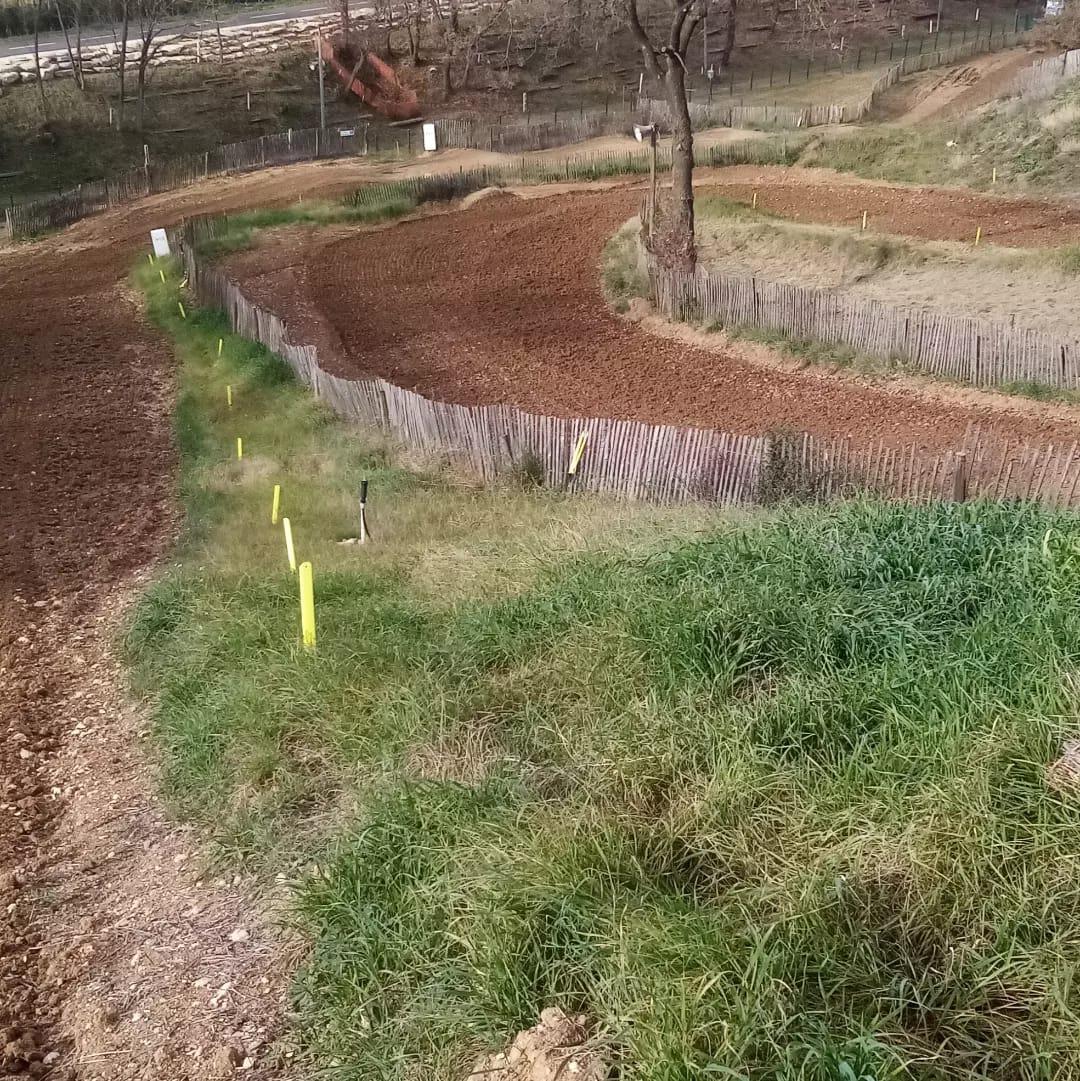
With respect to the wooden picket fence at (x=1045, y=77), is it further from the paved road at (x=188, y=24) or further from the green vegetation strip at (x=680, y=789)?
the paved road at (x=188, y=24)

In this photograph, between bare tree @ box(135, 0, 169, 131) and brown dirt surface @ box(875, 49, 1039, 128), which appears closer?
brown dirt surface @ box(875, 49, 1039, 128)

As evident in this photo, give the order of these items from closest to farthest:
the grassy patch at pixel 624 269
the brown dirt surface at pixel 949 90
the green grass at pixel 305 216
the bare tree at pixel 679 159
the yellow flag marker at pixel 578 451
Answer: the yellow flag marker at pixel 578 451
the bare tree at pixel 679 159
the grassy patch at pixel 624 269
the green grass at pixel 305 216
the brown dirt surface at pixel 949 90

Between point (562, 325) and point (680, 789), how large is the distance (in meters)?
15.8

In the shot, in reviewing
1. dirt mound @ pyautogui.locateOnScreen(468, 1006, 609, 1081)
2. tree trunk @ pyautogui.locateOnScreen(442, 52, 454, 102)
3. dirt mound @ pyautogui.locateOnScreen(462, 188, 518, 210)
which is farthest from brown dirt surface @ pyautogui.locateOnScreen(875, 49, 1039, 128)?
dirt mound @ pyautogui.locateOnScreen(468, 1006, 609, 1081)

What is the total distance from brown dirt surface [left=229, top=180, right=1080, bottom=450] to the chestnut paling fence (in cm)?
269

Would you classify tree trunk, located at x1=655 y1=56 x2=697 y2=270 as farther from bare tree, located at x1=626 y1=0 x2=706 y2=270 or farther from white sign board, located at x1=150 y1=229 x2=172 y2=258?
white sign board, located at x1=150 y1=229 x2=172 y2=258

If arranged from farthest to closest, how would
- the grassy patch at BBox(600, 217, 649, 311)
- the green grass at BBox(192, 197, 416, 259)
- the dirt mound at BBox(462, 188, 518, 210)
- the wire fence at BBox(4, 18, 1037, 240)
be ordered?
1. the wire fence at BBox(4, 18, 1037, 240)
2. the dirt mound at BBox(462, 188, 518, 210)
3. the green grass at BBox(192, 197, 416, 259)
4. the grassy patch at BBox(600, 217, 649, 311)

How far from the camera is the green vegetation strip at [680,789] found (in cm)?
372

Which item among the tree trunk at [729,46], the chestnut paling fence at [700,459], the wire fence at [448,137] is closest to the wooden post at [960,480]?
the chestnut paling fence at [700,459]

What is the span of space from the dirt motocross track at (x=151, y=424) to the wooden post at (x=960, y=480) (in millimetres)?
4296

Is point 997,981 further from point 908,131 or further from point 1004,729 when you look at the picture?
point 908,131

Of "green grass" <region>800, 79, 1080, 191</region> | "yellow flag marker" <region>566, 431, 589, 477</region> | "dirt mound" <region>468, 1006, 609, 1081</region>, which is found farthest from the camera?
"green grass" <region>800, 79, 1080, 191</region>

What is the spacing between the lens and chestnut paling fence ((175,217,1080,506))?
9508 mm

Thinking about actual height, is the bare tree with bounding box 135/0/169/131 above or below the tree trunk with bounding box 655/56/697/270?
above
